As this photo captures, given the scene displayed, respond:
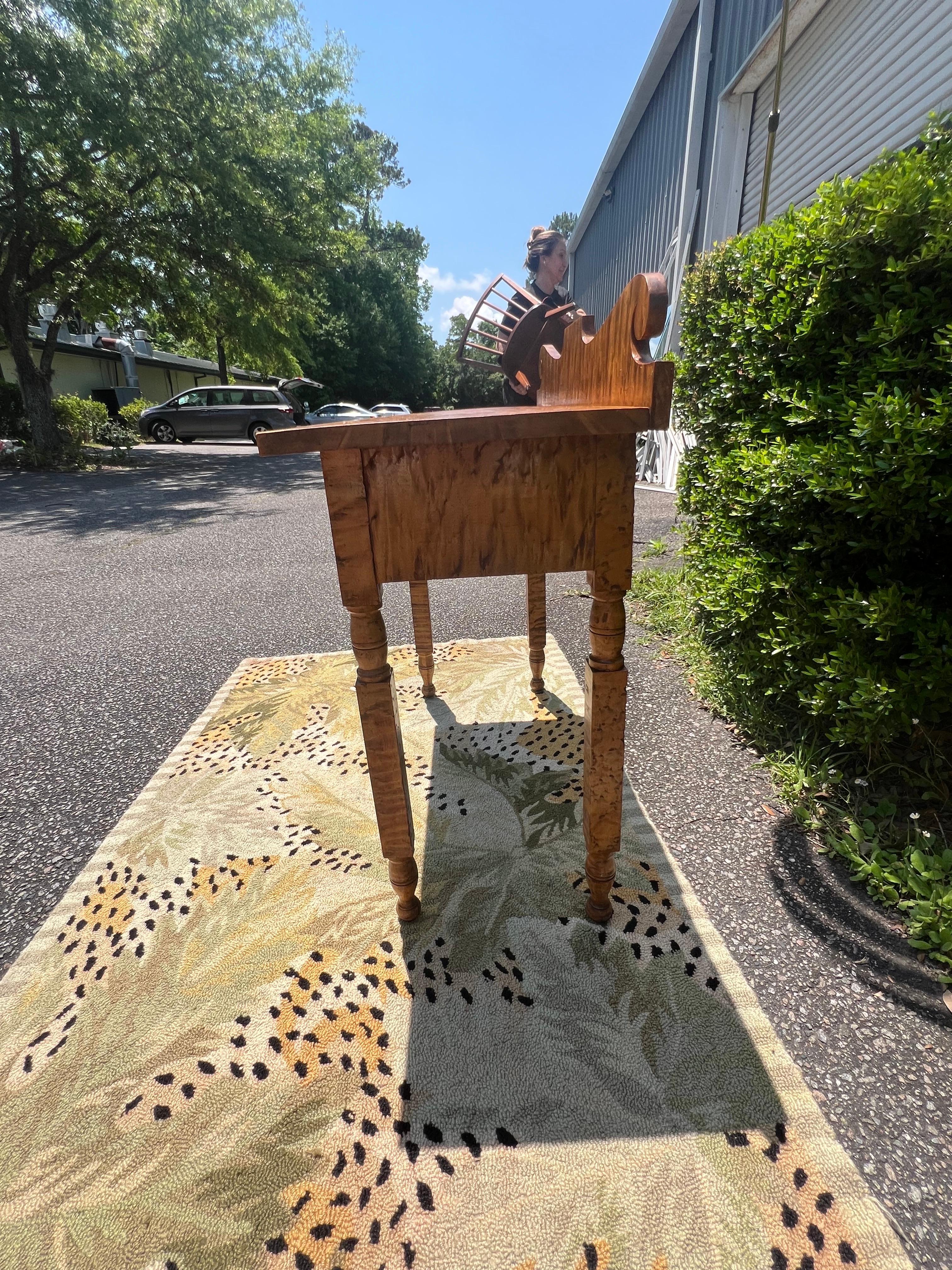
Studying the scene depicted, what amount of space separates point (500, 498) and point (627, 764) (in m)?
1.20

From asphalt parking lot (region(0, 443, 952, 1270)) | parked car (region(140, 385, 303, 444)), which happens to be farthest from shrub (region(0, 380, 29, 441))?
asphalt parking lot (region(0, 443, 952, 1270))

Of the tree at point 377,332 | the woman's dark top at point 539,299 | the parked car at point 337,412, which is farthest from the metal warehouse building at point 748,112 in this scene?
the tree at point 377,332

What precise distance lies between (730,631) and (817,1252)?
1.59 m

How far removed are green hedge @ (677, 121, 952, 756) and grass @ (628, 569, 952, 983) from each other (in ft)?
0.22

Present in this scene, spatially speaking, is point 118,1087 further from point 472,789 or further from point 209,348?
point 209,348

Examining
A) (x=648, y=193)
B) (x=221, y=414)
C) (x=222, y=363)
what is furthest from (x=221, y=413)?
(x=648, y=193)

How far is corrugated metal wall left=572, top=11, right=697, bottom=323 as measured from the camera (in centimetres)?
660

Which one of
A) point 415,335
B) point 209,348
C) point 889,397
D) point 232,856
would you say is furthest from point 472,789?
point 415,335

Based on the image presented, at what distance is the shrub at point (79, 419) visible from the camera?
39.8 ft

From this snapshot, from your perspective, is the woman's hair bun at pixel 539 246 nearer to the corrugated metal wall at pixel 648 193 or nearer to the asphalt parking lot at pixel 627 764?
the asphalt parking lot at pixel 627 764

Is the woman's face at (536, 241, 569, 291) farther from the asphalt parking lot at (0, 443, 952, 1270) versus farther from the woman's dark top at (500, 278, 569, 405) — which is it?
the asphalt parking lot at (0, 443, 952, 1270)

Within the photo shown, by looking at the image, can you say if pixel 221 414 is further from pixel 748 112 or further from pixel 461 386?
pixel 461 386

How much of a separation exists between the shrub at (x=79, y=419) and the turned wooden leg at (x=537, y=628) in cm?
1257

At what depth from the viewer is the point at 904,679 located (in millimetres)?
1416
